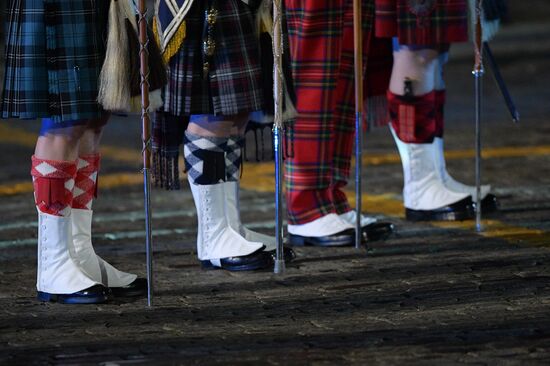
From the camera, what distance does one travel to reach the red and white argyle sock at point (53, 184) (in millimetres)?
5414

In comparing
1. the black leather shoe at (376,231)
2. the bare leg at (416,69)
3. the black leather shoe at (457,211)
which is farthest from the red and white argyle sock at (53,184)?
the black leather shoe at (457,211)

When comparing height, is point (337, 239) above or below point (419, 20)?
below

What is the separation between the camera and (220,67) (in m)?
5.86

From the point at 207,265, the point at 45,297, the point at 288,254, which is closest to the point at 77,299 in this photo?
the point at 45,297

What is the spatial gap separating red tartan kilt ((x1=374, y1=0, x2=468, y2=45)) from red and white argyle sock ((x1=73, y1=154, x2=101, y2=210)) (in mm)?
1820

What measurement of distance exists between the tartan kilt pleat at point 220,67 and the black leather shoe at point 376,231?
1007mm

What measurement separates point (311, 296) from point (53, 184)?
1.08 metres

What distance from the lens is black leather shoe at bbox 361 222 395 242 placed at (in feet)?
21.6

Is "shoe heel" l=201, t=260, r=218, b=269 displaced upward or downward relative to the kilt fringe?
downward

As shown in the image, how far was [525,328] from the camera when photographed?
194 inches

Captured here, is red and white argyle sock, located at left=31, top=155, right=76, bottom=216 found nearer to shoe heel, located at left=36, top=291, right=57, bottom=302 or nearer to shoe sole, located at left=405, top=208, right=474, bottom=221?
shoe heel, located at left=36, top=291, right=57, bottom=302

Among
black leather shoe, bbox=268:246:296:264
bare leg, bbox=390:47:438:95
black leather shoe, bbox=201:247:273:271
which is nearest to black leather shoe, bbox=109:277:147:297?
black leather shoe, bbox=201:247:273:271

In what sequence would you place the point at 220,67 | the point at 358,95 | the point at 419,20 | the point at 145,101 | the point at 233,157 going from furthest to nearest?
the point at 419,20 < the point at 358,95 < the point at 233,157 < the point at 220,67 < the point at 145,101

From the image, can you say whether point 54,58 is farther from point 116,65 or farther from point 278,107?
point 278,107
